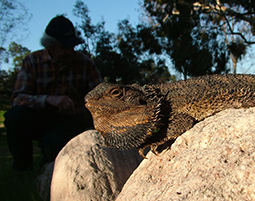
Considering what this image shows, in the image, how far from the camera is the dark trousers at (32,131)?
169 inches

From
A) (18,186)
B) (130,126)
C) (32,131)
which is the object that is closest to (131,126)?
(130,126)

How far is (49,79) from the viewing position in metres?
4.92

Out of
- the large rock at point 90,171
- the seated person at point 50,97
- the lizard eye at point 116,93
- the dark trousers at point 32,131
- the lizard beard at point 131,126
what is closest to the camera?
the lizard beard at point 131,126

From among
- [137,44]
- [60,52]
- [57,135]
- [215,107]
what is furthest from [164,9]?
[215,107]

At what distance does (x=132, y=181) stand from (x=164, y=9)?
17.4 metres

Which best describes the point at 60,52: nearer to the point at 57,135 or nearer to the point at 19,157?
the point at 57,135

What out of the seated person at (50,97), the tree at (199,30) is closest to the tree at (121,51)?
the tree at (199,30)

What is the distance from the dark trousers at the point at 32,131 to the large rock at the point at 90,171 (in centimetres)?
111

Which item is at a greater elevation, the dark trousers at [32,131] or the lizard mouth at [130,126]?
the lizard mouth at [130,126]

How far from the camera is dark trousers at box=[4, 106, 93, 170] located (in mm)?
4293

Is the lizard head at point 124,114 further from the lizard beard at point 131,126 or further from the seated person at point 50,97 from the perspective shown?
the seated person at point 50,97

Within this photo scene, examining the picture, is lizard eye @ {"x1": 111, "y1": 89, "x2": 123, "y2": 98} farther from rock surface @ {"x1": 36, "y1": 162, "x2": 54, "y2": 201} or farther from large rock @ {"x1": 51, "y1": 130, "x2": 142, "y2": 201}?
rock surface @ {"x1": 36, "y1": 162, "x2": 54, "y2": 201}

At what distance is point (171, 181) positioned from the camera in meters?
1.79

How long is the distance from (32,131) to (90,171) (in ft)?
7.88
